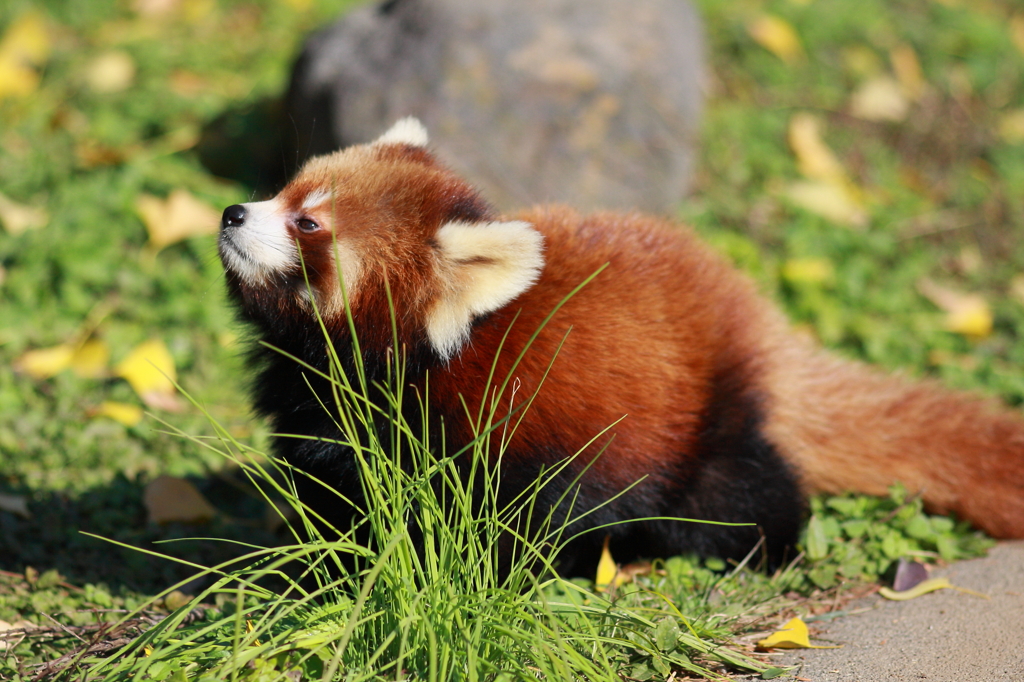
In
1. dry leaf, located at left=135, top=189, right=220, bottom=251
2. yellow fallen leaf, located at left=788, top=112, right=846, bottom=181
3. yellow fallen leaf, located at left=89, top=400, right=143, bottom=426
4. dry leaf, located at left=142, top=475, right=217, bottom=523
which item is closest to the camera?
dry leaf, located at left=142, top=475, right=217, bottom=523

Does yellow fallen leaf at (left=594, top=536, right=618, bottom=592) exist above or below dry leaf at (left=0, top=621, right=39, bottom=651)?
below

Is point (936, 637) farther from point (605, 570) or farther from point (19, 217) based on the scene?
point (19, 217)

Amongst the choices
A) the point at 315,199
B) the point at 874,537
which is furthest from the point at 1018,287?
the point at 315,199

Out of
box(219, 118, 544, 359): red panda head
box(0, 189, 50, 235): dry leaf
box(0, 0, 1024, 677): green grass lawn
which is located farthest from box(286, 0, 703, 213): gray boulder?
box(219, 118, 544, 359): red panda head

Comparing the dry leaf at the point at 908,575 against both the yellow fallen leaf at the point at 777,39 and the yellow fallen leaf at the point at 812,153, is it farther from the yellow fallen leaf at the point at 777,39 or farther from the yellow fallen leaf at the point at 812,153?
the yellow fallen leaf at the point at 777,39

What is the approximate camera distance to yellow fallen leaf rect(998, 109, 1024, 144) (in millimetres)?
5602

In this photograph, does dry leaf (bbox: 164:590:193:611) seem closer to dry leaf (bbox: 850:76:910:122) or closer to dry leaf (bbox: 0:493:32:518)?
dry leaf (bbox: 0:493:32:518)

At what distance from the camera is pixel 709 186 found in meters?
5.11

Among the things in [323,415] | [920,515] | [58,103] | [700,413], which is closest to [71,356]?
[323,415]

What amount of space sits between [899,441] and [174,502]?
254 centimetres

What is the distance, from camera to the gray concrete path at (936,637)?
213cm

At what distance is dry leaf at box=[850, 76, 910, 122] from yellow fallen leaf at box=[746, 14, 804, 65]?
0.48 m

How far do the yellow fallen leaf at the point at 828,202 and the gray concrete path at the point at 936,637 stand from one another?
2.61m

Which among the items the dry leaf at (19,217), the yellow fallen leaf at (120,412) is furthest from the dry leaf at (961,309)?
the dry leaf at (19,217)
